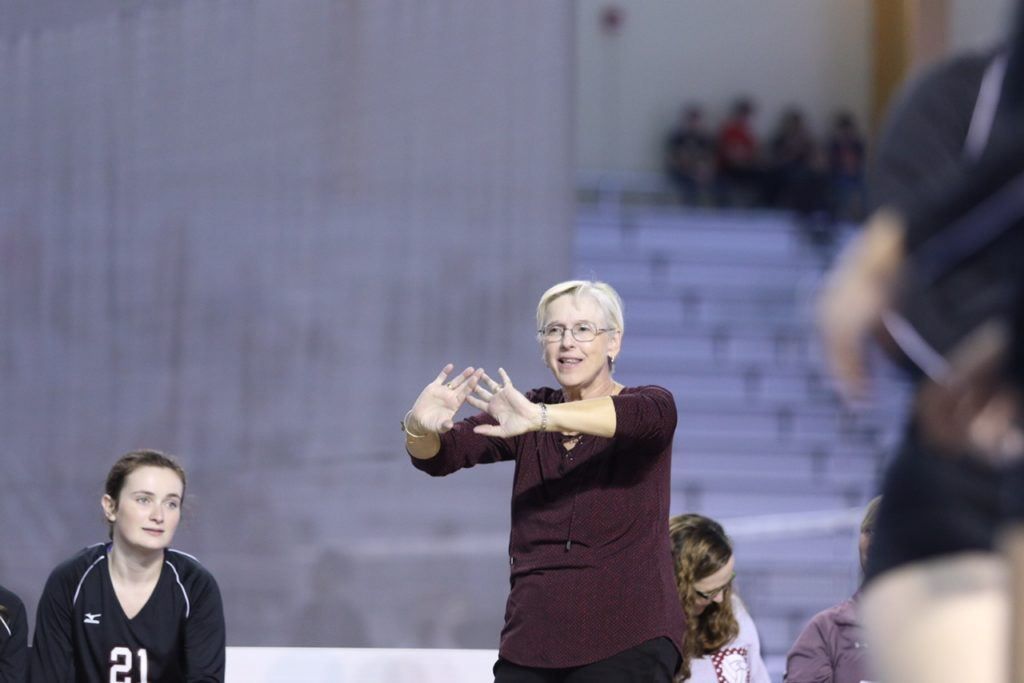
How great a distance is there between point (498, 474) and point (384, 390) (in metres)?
0.56

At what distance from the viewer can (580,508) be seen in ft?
8.57

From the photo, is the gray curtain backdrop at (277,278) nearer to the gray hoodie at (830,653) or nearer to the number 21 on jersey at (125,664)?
the number 21 on jersey at (125,664)

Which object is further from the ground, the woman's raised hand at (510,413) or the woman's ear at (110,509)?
the woman's raised hand at (510,413)

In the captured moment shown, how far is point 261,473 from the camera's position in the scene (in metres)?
5.23

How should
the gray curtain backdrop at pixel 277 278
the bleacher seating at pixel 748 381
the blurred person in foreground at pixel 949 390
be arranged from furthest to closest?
1. the bleacher seating at pixel 748 381
2. the gray curtain backdrop at pixel 277 278
3. the blurred person in foreground at pixel 949 390

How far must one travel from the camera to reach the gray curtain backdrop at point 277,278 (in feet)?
17.0

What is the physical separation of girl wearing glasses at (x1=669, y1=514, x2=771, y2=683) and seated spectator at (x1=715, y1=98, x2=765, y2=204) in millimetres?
8141

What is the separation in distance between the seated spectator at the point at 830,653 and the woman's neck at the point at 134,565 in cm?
158

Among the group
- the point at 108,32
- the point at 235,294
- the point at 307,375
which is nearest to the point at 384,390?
the point at 307,375

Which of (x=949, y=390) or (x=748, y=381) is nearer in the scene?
(x=949, y=390)

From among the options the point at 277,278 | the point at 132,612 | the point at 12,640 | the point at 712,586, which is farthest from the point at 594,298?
the point at 277,278

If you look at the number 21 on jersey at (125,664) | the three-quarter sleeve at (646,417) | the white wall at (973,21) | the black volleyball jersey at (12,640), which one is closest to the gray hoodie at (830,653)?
the three-quarter sleeve at (646,417)

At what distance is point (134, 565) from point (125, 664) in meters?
0.23

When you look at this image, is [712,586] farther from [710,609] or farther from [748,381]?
[748,381]
